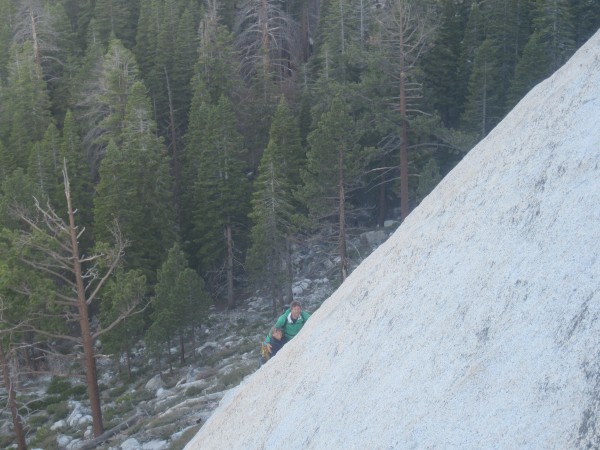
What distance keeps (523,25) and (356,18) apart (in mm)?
10497

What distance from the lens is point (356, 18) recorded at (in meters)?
44.0

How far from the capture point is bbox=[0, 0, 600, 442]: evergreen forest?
28.9 metres

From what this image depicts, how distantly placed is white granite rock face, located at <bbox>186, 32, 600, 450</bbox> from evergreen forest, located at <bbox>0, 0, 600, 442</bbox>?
13.2m

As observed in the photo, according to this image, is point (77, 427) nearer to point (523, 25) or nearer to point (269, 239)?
point (269, 239)

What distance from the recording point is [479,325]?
6.84 m

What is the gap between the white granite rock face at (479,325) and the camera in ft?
18.7

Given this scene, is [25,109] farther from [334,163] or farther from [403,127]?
[403,127]

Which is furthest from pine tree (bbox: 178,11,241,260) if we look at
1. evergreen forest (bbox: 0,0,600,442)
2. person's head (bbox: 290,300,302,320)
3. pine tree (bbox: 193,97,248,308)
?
person's head (bbox: 290,300,302,320)

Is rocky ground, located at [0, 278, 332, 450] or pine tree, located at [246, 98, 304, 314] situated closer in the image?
rocky ground, located at [0, 278, 332, 450]

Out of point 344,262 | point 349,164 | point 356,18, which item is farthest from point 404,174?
point 356,18

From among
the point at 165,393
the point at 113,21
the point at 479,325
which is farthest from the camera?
the point at 113,21

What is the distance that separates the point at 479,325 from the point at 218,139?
1175 inches

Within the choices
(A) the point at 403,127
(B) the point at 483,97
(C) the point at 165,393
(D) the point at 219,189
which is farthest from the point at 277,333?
(B) the point at 483,97

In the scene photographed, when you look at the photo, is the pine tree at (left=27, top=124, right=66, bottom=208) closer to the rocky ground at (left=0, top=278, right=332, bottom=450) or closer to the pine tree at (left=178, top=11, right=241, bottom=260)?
the pine tree at (left=178, top=11, right=241, bottom=260)
